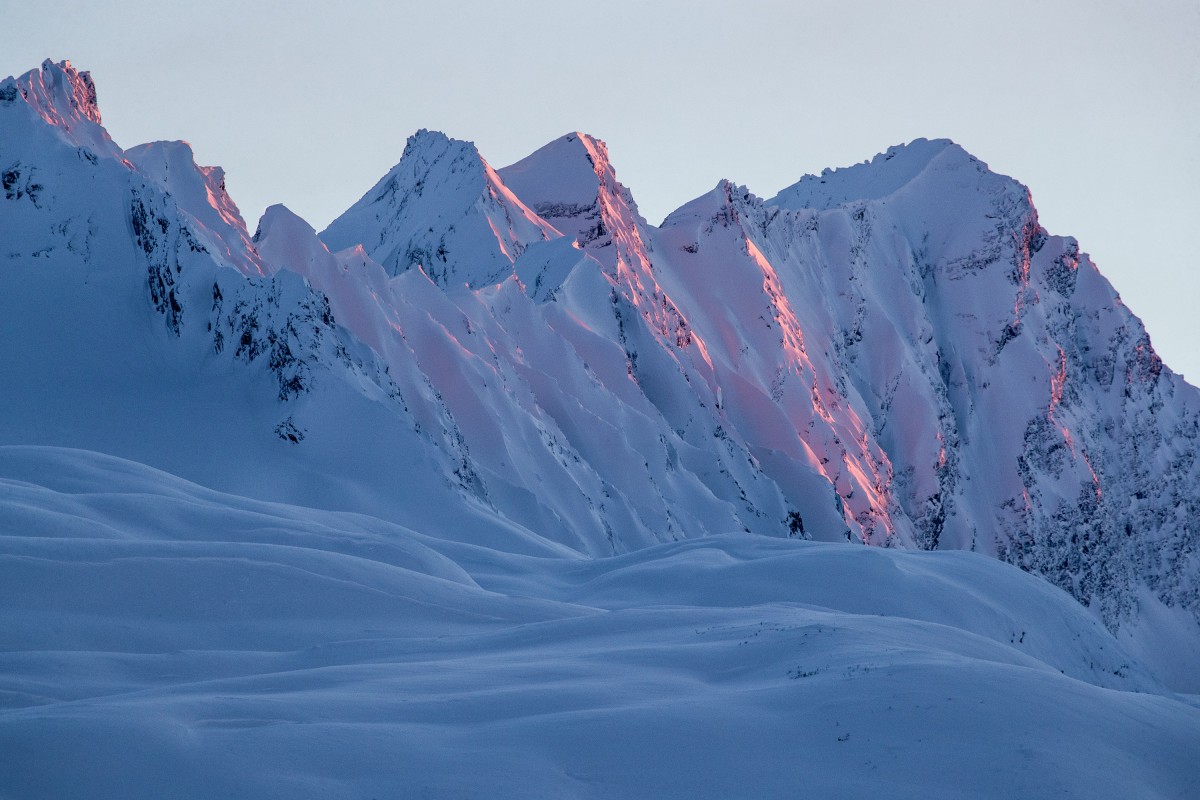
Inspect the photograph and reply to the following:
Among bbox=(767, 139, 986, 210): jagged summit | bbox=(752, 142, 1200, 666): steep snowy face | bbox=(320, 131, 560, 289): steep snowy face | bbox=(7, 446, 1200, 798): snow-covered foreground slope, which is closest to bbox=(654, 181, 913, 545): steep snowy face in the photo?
bbox=(752, 142, 1200, 666): steep snowy face

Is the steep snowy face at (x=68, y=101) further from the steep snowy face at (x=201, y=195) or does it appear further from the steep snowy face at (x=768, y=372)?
the steep snowy face at (x=768, y=372)

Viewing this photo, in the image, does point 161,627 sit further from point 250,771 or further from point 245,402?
point 245,402

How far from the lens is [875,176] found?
95.8 m

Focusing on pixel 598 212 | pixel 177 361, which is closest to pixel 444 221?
pixel 598 212

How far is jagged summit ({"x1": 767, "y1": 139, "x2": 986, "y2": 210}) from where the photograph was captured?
300 feet

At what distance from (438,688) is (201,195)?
30.6 m

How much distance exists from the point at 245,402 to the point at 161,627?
14899 millimetres

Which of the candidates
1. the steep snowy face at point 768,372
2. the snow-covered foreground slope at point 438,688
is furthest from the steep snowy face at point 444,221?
the snow-covered foreground slope at point 438,688

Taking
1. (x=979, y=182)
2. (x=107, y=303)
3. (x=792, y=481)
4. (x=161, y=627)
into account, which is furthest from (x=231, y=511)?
(x=979, y=182)

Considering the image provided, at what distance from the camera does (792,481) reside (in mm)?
47250

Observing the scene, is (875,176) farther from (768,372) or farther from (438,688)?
(438,688)

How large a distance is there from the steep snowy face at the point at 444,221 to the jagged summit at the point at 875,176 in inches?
1809

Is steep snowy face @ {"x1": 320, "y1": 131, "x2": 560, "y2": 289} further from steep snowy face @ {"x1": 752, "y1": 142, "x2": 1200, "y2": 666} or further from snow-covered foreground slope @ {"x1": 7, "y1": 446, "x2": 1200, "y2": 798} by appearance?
snow-covered foreground slope @ {"x1": 7, "y1": 446, "x2": 1200, "y2": 798}

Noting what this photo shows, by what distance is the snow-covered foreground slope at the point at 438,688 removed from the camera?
5.84m
